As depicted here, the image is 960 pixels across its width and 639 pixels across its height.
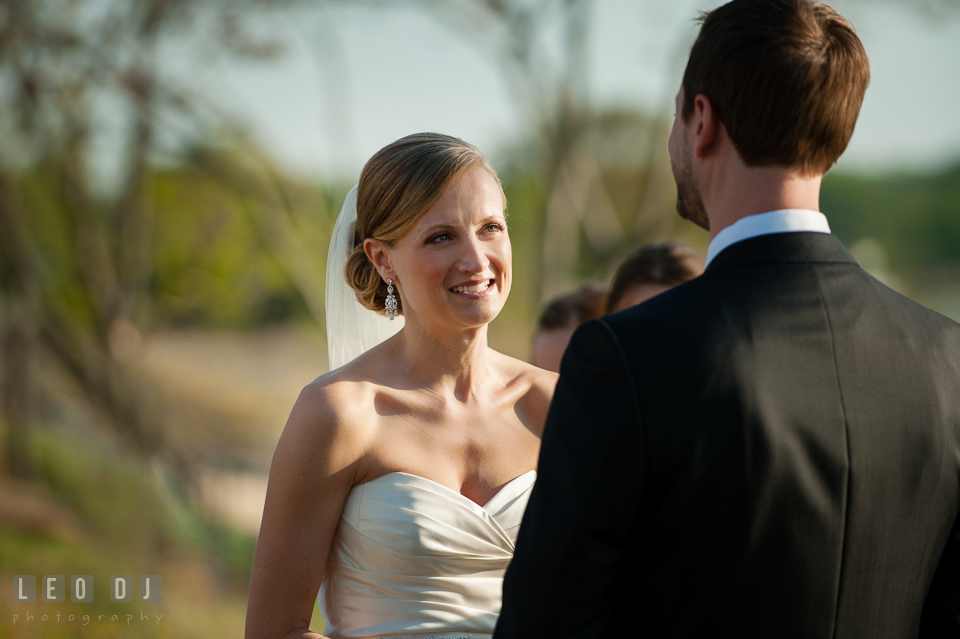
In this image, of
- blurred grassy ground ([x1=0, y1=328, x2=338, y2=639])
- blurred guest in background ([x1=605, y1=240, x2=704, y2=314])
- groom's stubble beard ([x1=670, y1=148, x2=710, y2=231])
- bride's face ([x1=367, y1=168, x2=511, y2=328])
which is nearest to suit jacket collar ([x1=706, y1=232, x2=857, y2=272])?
groom's stubble beard ([x1=670, y1=148, x2=710, y2=231])

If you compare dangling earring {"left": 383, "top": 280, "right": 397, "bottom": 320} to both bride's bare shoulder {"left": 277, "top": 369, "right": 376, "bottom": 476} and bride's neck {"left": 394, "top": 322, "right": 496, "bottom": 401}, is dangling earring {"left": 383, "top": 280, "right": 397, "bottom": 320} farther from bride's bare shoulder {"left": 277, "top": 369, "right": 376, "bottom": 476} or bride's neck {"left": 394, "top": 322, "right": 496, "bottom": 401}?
bride's bare shoulder {"left": 277, "top": 369, "right": 376, "bottom": 476}

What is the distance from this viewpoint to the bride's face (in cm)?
230

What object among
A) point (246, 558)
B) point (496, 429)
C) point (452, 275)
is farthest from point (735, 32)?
point (246, 558)

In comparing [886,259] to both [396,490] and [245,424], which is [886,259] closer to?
[245,424]

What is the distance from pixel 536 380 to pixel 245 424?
502 centimetres

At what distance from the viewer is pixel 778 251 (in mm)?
1354

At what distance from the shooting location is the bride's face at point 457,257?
2305 millimetres

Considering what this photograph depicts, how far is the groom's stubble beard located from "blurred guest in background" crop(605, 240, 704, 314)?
2038mm

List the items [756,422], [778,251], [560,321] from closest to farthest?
[756,422], [778,251], [560,321]

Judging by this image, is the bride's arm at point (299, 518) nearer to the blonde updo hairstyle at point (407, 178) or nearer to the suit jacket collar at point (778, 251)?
the blonde updo hairstyle at point (407, 178)

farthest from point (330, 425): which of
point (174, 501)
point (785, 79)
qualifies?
point (174, 501)

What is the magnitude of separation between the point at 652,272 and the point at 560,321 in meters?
0.73

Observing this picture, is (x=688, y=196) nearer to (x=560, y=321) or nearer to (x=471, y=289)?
(x=471, y=289)

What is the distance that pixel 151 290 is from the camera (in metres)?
6.57
